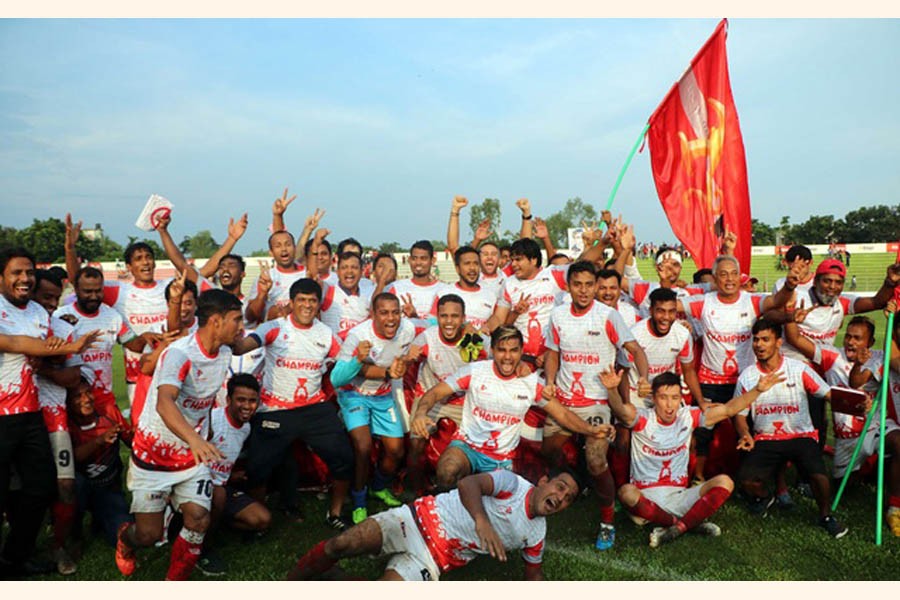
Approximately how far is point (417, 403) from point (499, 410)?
3.12 feet

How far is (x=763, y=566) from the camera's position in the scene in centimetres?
473

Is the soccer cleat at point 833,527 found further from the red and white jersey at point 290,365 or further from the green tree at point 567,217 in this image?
the green tree at point 567,217

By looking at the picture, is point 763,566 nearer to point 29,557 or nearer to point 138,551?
point 138,551

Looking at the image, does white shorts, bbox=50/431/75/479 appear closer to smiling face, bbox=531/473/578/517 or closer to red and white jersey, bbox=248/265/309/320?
red and white jersey, bbox=248/265/309/320

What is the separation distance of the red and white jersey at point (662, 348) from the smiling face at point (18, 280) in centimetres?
508

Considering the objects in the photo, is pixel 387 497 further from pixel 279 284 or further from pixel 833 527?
pixel 833 527

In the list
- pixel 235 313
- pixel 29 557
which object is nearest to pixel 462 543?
pixel 235 313

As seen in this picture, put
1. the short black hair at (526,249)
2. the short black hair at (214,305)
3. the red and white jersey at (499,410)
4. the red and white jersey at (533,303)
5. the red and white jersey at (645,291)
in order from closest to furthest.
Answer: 1. the short black hair at (214,305)
2. the red and white jersey at (499,410)
3. the red and white jersey at (533,303)
4. the short black hair at (526,249)
5. the red and white jersey at (645,291)

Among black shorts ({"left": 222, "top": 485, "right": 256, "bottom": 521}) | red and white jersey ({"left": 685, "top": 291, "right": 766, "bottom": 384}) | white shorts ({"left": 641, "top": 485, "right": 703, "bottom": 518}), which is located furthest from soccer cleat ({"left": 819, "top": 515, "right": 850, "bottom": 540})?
black shorts ({"left": 222, "top": 485, "right": 256, "bottom": 521})

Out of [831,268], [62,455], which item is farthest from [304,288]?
[831,268]

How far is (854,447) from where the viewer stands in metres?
5.98

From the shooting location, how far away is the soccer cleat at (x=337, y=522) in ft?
18.6

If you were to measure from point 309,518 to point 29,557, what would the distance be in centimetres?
217

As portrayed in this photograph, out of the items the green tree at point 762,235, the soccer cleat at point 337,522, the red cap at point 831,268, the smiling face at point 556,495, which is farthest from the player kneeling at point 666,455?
the green tree at point 762,235
